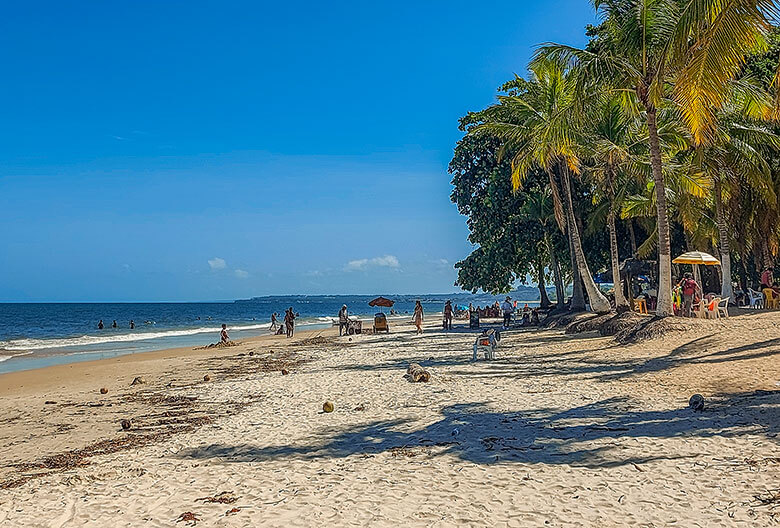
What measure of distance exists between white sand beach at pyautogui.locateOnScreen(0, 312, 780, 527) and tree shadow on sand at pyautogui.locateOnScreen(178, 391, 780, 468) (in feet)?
0.12

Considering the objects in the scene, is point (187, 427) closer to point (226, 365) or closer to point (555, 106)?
point (226, 365)

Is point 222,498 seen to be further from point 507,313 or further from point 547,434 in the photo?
point 507,313

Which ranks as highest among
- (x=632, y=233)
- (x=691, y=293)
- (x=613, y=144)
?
(x=613, y=144)

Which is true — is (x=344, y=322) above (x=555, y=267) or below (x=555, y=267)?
below

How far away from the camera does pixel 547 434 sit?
7.12 meters

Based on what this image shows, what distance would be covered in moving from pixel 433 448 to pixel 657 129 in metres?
A: 16.1

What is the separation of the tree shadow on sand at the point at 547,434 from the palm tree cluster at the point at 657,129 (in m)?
4.59

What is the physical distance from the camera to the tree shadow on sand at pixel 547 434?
20.7ft

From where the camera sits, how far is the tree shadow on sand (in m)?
6.32

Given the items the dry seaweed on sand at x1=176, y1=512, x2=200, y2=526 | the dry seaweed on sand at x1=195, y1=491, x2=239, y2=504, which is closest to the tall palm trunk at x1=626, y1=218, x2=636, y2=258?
the dry seaweed on sand at x1=195, y1=491, x2=239, y2=504

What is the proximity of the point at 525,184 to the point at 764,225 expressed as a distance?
9924 mm

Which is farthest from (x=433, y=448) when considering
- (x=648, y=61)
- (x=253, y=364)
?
(x=648, y=61)

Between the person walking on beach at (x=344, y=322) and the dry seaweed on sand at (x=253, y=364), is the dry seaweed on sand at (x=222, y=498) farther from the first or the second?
the person walking on beach at (x=344, y=322)

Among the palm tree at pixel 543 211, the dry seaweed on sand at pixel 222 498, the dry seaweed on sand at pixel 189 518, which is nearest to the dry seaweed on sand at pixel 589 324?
the palm tree at pixel 543 211
